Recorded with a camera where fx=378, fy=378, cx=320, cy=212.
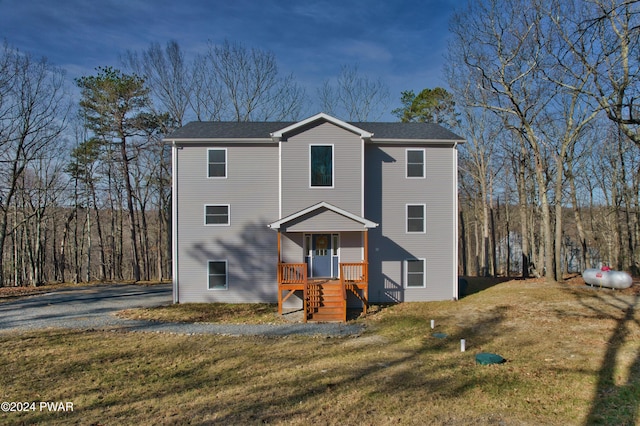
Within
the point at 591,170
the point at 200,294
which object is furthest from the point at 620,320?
the point at 591,170

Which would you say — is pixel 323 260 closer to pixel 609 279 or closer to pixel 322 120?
pixel 322 120

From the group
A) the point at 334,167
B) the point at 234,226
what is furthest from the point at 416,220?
the point at 234,226

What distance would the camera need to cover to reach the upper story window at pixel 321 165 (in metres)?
15.3

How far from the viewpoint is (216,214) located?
15.7m

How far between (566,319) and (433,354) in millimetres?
5368

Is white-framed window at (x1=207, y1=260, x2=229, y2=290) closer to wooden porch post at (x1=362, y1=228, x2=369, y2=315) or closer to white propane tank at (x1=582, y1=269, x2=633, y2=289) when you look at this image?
wooden porch post at (x1=362, y1=228, x2=369, y2=315)

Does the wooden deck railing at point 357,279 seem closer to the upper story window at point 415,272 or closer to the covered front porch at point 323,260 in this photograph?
the covered front porch at point 323,260

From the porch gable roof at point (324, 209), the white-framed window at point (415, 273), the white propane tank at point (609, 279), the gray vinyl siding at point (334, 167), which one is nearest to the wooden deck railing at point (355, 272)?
the porch gable roof at point (324, 209)

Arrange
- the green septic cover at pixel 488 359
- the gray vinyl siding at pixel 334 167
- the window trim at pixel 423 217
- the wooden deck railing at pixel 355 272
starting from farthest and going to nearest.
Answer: the window trim at pixel 423 217 → the gray vinyl siding at pixel 334 167 → the wooden deck railing at pixel 355 272 → the green septic cover at pixel 488 359

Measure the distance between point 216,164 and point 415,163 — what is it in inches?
333

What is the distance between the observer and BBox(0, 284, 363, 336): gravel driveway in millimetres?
11617

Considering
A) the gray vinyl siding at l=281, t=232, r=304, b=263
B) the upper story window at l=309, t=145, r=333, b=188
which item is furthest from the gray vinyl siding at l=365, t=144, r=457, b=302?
the gray vinyl siding at l=281, t=232, r=304, b=263

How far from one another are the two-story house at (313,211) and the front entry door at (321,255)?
0.13 ft

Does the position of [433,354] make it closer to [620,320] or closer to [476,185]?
[620,320]
